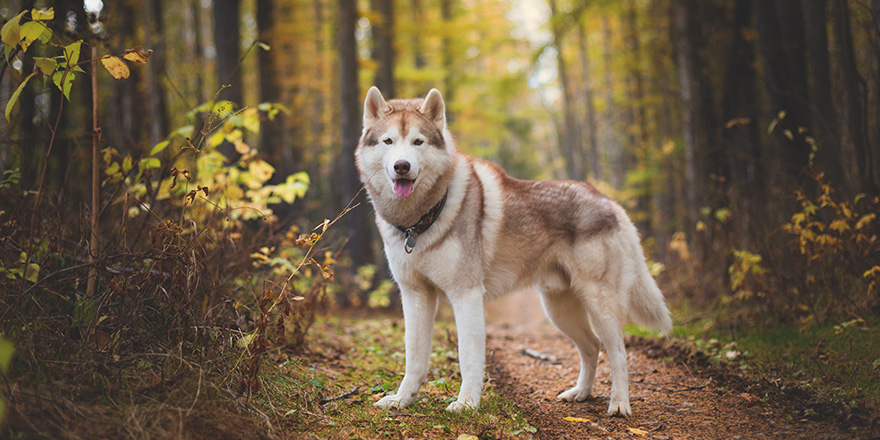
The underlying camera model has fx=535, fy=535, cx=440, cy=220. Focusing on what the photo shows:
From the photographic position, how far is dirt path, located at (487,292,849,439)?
11.1 feet

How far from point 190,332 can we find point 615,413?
2.87m

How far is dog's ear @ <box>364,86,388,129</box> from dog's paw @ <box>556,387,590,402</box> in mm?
2585

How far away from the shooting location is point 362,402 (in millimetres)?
3686

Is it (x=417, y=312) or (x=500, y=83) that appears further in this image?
(x=500, y=83)

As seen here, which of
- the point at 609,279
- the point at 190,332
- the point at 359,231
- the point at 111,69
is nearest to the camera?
the point at 111,69

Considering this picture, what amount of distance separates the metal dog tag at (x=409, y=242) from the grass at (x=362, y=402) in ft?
3.50

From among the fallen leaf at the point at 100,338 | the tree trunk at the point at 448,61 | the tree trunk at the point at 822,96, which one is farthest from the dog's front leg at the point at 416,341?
the tree trunk at the point at 448,61

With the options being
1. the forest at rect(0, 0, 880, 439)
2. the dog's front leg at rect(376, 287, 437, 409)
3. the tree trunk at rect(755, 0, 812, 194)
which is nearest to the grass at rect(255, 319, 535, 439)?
the forest at rect(0, 0, 880, 439)

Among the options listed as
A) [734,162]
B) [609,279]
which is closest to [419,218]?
[609,279]

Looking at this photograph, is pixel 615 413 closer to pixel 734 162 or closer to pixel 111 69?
pixel 111 69

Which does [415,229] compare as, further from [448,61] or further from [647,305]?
[448,61]

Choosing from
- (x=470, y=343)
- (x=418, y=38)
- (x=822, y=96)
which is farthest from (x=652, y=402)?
(x=418, y=38)

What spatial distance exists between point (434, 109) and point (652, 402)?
2.77 meters

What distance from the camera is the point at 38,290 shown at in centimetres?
302
